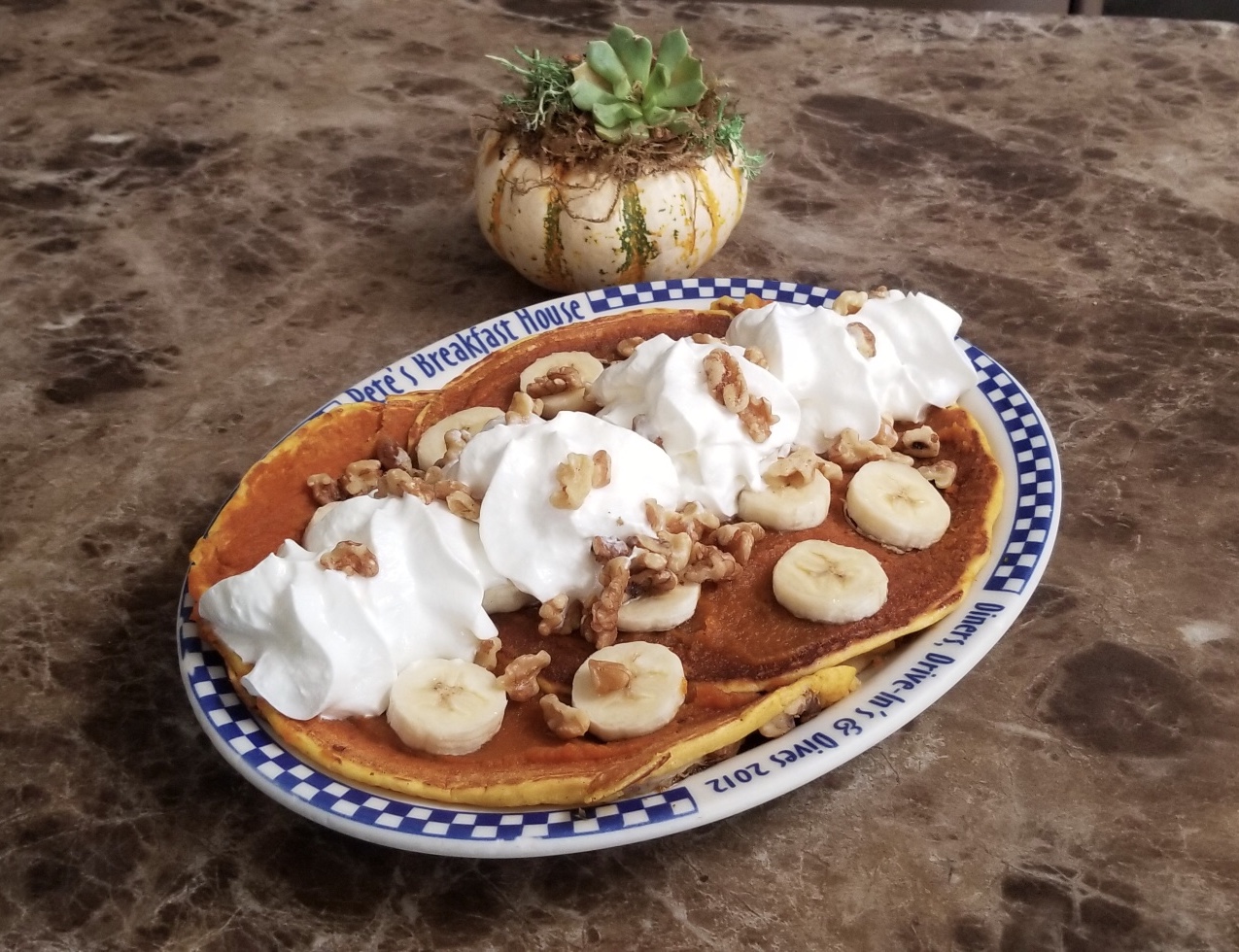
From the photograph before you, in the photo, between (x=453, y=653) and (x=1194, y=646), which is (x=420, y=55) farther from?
(x=1194, y=646)

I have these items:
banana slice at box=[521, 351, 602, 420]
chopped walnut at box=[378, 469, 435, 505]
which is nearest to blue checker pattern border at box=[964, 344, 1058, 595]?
banana slice at box=[521, 351, 602, 420]

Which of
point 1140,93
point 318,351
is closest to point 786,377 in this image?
point 318,351

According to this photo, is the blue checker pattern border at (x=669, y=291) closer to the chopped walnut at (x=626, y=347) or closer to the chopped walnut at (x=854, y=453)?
the chopped walnut at (x=626, y=347)

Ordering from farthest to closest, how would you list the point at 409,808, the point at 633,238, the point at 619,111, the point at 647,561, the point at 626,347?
the point at 633,238
the point at 619,111
the point at 626,347
the point at 647,561
the point at 409,808

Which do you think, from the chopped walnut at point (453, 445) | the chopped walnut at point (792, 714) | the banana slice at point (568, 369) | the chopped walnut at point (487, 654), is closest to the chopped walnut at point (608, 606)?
the chopped walnut at point (487, 654)

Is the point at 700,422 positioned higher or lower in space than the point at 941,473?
higher

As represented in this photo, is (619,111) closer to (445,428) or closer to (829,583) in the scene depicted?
(445,428)

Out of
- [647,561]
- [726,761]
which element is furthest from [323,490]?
[726,761]

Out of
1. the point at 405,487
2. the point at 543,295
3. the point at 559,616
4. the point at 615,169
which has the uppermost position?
the point at 615,169
